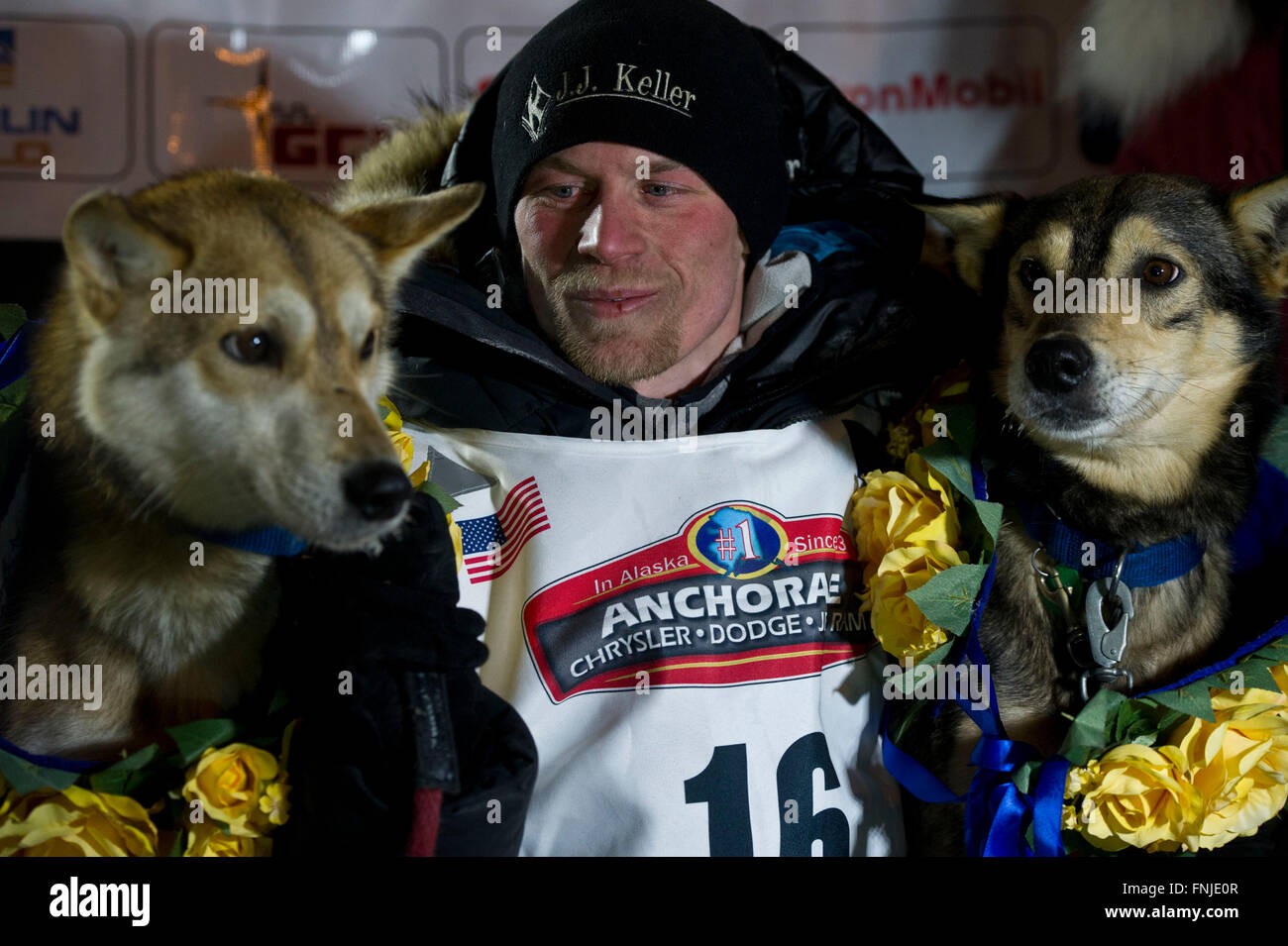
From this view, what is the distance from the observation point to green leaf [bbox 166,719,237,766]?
107 cm

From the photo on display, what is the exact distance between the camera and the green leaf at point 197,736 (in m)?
1.07

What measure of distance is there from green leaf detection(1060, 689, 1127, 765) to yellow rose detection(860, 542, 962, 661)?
0.18 m

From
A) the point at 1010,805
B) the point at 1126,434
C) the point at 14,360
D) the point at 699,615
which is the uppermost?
the point at 14,360

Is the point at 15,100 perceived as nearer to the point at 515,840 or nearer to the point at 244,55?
the point at 244,55

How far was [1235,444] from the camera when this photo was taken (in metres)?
1.37

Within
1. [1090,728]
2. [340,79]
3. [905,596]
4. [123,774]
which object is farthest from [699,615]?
[340,79]

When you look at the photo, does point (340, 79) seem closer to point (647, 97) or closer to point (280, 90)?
point (280, 90)

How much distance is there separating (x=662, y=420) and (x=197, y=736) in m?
0.80

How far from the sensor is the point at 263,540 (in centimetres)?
103

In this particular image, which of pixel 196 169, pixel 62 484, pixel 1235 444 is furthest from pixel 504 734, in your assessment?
pixel 1235 444

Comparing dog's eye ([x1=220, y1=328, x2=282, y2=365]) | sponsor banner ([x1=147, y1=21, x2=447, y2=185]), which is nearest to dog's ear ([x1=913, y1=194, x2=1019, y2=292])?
dog's eye ([x1=220, y1=328, x2=282, y2=365])

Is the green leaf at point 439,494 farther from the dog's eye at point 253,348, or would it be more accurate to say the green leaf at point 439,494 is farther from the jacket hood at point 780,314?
the dog's eye at point 253,348

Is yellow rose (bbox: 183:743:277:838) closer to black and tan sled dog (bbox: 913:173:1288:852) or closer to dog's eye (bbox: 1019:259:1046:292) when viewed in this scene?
black and tan sled dog (bbox: 913:173:1288:852)
